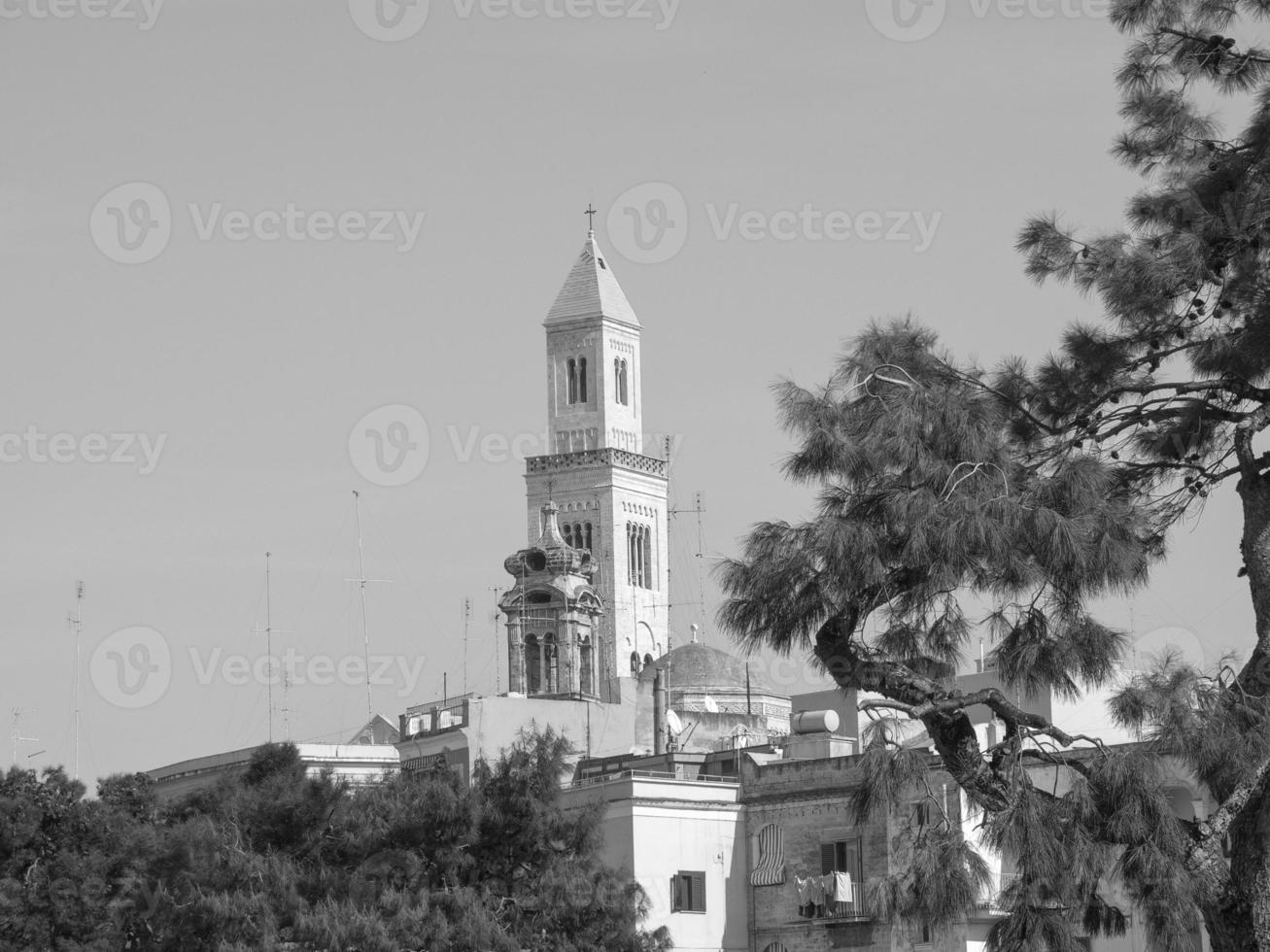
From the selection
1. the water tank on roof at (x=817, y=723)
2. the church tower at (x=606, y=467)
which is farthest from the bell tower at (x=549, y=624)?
the water tank on roof at (x=817, y=723)

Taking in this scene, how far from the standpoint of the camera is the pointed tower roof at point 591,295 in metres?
159

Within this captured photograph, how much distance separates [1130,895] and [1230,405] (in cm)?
514

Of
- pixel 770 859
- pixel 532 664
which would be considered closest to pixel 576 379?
pixel 532 664

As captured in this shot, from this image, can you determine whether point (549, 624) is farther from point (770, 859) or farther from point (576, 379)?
point (770, 859)

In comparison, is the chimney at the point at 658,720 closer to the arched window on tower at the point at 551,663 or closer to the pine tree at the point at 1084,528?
the arched window on tower at the point at 551,663

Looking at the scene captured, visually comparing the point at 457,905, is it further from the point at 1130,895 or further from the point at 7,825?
the point at 1130,895

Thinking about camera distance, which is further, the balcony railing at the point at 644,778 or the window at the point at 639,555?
the window at the point at 639,555

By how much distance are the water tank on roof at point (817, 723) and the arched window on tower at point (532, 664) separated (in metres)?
65.0

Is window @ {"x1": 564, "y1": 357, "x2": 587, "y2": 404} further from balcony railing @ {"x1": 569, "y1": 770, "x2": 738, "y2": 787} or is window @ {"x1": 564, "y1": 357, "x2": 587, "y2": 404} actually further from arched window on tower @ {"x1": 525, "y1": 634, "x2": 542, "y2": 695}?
balcony railing @ {"x1": 569, "y1": 770, "x2": 738, "y2": 787}

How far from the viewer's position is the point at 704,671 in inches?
4975

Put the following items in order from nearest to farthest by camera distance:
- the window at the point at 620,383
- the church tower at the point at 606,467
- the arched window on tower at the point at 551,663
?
1. the arched window on tower at the point at 551,663
2. the church tower at the point at 606,467
3. the window at the point at 620,383

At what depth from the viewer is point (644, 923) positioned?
50.7 meters

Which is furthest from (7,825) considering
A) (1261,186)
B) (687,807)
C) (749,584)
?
(1261,186)

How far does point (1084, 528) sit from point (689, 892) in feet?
108
